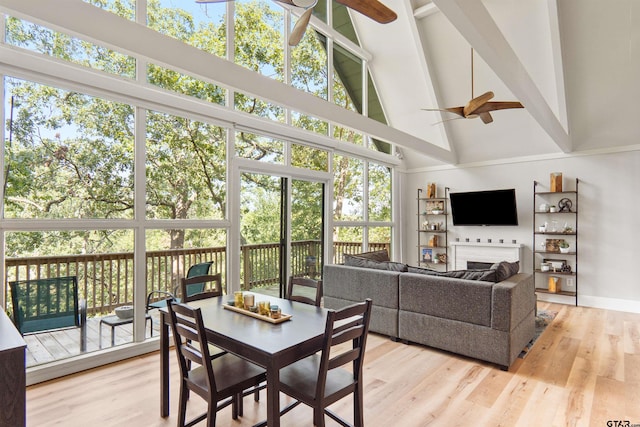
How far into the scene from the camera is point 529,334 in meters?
3.83

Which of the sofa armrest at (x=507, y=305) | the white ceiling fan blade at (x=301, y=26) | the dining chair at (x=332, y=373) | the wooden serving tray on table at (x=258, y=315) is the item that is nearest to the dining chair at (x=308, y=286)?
the wooden serving tray on table at (x=258, y=315)

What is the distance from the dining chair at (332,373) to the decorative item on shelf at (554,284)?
5.20 metres

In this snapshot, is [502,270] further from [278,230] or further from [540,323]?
[278,230]

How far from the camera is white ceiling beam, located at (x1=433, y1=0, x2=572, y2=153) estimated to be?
226cm

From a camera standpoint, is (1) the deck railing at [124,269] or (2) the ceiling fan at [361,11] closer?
(2) the ceiling fan at [361,11]

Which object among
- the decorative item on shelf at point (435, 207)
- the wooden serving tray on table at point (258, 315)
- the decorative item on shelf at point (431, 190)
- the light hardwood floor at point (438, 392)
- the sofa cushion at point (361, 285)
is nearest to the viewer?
the wooden serving tray on table at point (258, 315)

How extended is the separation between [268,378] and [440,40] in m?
5.81

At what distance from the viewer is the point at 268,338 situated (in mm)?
1952

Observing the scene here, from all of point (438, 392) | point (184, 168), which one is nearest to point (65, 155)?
point (184, 168)

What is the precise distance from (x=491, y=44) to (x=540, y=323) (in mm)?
3811

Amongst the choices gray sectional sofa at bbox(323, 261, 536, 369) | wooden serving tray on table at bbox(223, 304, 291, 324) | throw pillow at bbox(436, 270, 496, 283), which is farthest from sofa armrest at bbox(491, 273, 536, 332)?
wooden serving tray on table at bbox(223, 304, 291, 324)

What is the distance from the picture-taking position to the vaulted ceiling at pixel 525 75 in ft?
14.6

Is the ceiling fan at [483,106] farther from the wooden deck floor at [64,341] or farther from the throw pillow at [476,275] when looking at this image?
the wooden deck floor at [64,341]

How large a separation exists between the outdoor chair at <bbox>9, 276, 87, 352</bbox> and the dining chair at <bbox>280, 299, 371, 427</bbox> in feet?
7.48
